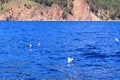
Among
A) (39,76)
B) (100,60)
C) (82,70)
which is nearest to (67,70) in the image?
(82,70)

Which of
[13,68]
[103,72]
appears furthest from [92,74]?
[13,68]

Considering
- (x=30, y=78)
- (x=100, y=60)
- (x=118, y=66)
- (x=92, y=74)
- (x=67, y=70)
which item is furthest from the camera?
(x=100, y=60)

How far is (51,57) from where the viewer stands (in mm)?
58750

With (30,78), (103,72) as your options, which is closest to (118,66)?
(103,72)

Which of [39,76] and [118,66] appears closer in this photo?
[39,76]

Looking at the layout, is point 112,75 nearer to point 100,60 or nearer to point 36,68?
point 36,68

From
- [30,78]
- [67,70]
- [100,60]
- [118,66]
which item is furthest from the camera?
[100,60]

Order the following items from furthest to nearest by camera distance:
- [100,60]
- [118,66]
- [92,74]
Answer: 1. [100,60]
2. [118,66]
3. [92,74]

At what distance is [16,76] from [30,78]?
173cm

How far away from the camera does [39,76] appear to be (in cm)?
4156

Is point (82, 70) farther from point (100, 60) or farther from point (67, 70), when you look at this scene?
point (100, 60)

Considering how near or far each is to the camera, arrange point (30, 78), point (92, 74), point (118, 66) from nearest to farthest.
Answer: point (30, 78) < point (92, 74) < point (118, 66)

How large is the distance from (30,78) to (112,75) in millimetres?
8847

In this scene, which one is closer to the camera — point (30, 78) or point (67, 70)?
point (30, 78)
